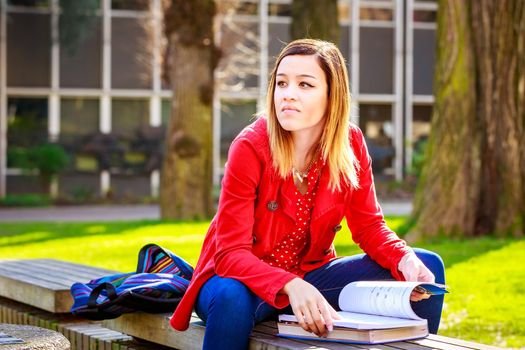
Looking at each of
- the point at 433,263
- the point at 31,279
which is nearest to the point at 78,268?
the point at 31,279

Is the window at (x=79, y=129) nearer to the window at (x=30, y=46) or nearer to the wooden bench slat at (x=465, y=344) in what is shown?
the window at (x=30, y=46)

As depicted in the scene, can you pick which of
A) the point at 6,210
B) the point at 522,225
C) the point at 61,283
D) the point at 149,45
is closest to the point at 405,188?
the point at 149,45

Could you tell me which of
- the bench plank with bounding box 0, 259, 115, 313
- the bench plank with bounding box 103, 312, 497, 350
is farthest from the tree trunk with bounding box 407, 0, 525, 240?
the bench plank with bounding box 103, 312, 497, 350

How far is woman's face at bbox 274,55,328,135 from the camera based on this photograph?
408 cm

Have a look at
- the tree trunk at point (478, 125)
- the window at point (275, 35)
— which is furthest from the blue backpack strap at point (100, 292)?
the window at point (275, 35)

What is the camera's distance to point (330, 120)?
13.6 feet

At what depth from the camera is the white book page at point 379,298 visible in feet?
12.4

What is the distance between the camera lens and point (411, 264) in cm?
415

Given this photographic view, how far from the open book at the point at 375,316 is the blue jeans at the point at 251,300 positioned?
138 mm

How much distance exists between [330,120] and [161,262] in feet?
3.92

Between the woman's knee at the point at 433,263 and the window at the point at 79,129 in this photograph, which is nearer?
the woman's knee at the point at 433,263

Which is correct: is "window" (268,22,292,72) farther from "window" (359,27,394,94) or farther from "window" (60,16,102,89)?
"window" (60,16,102,89)

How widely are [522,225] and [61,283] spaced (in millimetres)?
6845

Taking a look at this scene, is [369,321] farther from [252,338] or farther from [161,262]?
[161,262]
